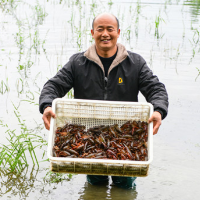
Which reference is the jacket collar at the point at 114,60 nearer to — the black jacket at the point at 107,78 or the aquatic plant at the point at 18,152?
the black jacket at the point at 107,78

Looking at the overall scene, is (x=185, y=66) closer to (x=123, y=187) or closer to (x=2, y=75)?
(x=2, y=75)

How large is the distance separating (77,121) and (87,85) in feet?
1.42

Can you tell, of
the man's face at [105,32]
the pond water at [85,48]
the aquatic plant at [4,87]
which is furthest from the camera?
the aquatic plant at [4,87]

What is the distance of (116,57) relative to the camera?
13.5ft

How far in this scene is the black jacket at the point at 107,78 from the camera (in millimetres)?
4102

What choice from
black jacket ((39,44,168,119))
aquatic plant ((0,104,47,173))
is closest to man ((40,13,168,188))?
black jacket ((39,44,168,119))

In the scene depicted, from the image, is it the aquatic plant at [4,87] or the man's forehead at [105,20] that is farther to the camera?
the aquatic plant at [4,87]

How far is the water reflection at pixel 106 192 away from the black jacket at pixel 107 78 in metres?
1.24

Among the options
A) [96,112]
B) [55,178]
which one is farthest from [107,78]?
[55,178]

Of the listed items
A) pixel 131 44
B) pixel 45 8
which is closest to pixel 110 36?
pixel 131 44

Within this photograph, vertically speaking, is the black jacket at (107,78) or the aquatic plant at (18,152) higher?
the black jacket at (107,78)

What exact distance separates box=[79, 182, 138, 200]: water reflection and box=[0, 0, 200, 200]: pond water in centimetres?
1

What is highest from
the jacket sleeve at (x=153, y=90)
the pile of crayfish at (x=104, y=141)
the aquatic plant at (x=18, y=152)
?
the jacket sleeve at (x=153, y=90)

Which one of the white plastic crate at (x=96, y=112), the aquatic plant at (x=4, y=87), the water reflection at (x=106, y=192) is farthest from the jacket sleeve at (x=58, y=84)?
the aquatic plant at (x=4, y=87)
